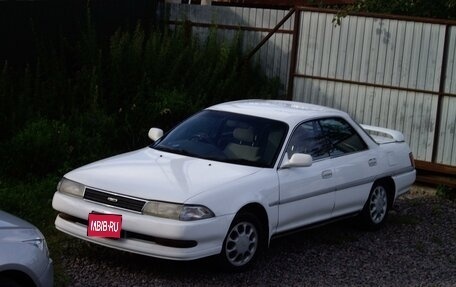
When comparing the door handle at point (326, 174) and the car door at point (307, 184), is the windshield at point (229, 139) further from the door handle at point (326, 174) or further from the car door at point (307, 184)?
the door handle at point (326, 174)

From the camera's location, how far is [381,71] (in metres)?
11.4

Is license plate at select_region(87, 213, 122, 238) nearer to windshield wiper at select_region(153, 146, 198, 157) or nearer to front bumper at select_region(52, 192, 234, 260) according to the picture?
front bumper at select_region(52, 192, 234, 260)

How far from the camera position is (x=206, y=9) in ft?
43.7

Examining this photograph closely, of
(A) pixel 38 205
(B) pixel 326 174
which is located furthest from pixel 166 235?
(A) pixel 38 205

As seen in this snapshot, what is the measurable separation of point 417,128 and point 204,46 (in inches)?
146

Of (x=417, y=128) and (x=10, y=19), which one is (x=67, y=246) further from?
(x=417, y=128)

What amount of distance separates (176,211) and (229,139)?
4.94 ft

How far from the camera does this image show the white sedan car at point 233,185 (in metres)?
6.46

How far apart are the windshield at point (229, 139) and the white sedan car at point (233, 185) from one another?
1 centimetres

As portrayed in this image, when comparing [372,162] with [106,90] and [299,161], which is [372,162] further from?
[106,90]

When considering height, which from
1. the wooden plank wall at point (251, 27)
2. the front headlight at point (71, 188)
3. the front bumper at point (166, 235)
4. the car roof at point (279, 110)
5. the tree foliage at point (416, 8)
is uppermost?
the tree foliage at point (416, 8)

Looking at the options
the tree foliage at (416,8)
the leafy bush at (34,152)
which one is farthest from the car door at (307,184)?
the tree foliage at (416,8)

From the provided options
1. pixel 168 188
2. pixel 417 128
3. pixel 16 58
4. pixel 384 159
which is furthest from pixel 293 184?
pixel 16 58

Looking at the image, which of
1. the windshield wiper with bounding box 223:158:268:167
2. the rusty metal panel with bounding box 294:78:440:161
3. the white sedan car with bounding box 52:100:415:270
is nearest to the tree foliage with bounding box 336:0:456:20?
the rusty metal panel with bounding box 294:78:440:161
